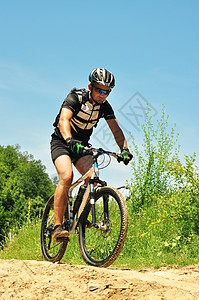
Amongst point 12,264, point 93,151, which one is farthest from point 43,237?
point 93,151

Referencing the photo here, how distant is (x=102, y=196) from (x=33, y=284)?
1560 millimetres

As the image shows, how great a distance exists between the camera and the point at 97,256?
17.3 ft

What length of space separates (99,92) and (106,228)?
1.94 m

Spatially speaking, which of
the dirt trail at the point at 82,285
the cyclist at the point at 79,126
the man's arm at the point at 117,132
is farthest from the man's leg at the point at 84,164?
the dirt trail at the point at 82,285

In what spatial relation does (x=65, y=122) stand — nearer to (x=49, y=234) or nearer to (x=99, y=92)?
(x=99, y=92)

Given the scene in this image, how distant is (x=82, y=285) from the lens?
3732mm

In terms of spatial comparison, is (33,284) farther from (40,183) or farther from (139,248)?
(40,183)

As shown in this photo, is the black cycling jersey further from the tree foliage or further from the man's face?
the tree foliage

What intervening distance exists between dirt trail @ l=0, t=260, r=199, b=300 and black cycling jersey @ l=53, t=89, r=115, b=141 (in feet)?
6.78

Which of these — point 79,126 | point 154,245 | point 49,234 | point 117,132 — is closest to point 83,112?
point 79,126

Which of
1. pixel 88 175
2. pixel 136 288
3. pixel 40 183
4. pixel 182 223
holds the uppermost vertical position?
pixel 40 183

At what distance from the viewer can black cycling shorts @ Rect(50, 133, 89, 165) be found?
210 inches

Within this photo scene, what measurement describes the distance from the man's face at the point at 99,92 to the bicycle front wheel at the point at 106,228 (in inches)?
52.1

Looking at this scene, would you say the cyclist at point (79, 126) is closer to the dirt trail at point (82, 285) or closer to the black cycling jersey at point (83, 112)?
the black cycling jersey at point (83, 112)
